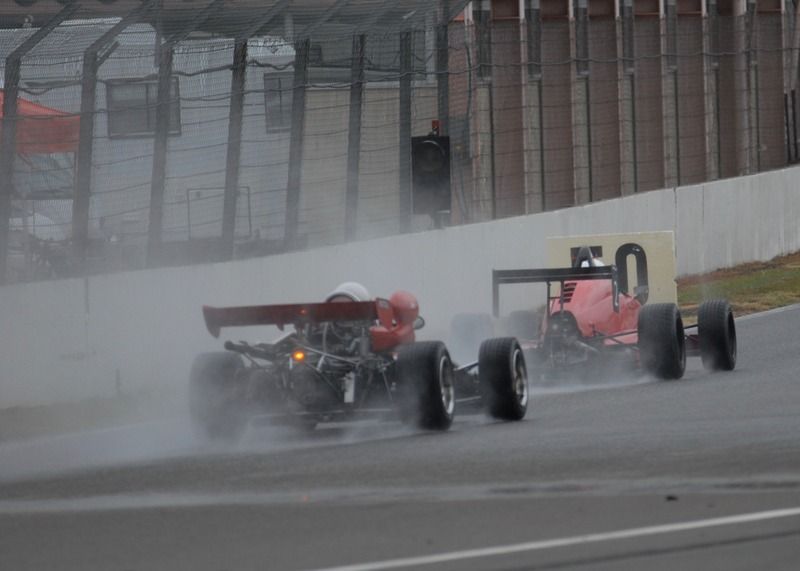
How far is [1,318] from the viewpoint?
593 inches

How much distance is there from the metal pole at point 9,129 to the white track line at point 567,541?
28.0ft

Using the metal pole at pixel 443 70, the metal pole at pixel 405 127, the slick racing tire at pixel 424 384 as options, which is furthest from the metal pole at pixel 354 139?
the slick racing tire at pixel 424 384

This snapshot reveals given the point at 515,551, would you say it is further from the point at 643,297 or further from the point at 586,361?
the point at 643,297

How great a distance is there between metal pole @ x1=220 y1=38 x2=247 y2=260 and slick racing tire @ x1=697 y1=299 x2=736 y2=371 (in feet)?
15.0

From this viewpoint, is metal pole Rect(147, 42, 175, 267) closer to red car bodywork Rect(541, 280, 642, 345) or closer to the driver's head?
red car bodywork Rect(541, 280, 642, 345)

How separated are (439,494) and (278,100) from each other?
A: 33.3 feet

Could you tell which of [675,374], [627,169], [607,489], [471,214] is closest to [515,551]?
[607,489]

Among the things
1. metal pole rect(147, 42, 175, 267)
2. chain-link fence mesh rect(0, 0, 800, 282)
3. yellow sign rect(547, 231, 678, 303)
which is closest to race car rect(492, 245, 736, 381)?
yellow sign rect(547, 231, 678, 303)

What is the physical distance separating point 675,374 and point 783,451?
493 centimetres

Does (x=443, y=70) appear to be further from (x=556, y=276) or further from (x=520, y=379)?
(x=520, y=379)

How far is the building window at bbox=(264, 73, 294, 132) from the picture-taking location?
18641 millimetres

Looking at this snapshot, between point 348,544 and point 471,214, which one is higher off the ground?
point 471,214

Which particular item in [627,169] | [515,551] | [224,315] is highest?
[627,169]

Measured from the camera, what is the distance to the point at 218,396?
40.5 feet
